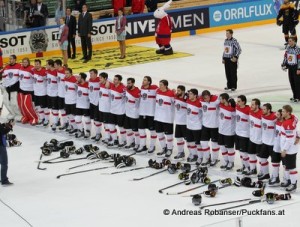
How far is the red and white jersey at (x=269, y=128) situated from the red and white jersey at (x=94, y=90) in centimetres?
467

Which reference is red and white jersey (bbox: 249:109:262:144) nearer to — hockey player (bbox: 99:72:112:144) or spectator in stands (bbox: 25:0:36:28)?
hockey player (bbox: 99:72:112:144)

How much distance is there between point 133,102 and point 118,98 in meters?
0.42

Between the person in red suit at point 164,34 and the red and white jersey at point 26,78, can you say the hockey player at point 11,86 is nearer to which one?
the red and white jersey at point 26,78

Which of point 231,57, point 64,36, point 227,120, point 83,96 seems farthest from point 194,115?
point 64,36

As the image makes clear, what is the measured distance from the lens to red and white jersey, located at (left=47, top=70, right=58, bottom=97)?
19500mm

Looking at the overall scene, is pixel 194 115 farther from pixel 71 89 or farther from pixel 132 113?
pixel 71 89

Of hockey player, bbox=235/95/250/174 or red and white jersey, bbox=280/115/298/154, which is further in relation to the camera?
hockey player, bbox=235/95/250/174

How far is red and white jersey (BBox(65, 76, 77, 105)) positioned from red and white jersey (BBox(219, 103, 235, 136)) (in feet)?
14.2

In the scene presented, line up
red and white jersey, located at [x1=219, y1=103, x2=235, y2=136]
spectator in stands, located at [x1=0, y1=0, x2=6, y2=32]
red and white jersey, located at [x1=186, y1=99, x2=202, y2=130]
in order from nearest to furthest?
red and white jersey, located at [x1=219, y1=103, x2=235, y2=136], red and white jersey, located at [x1=186, y1=99, x2=202, y2=130], spectator in stands, located at [x1=0, y1=0, x2=6, y2=32]

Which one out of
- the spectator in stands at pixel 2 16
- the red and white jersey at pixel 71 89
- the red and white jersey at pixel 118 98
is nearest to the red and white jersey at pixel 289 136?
the red and white jersey at pixel 118 98

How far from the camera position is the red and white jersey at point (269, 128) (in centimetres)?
1506

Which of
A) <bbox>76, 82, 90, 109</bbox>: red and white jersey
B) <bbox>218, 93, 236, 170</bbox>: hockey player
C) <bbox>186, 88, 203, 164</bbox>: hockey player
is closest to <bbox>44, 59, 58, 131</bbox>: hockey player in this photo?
<bbox>76, 82, 90, 109</bbox>: red and white jersey

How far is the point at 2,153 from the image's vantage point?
1547cm

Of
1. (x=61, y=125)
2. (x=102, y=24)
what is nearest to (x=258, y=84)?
(x=61, y=125)
